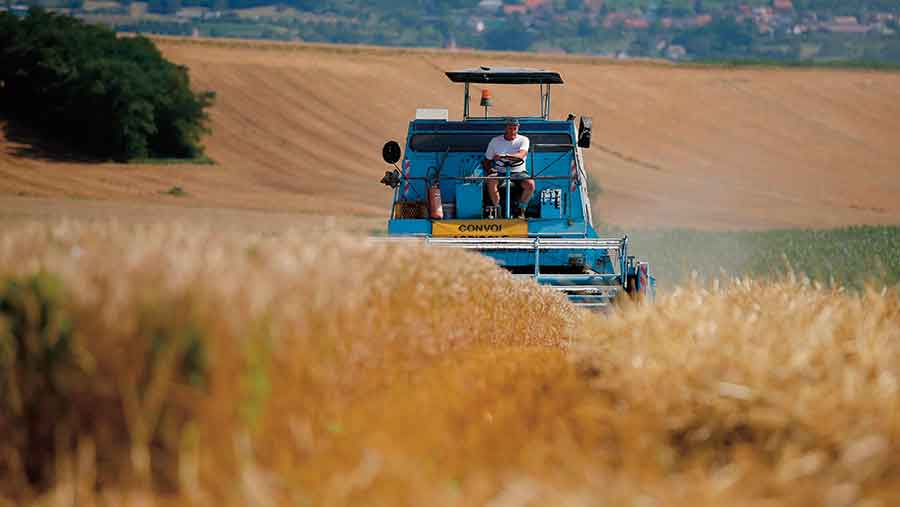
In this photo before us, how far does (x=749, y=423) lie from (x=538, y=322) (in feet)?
13.9

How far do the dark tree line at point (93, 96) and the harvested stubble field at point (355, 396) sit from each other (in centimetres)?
4239

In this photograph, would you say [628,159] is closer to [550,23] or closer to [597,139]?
[597,139]

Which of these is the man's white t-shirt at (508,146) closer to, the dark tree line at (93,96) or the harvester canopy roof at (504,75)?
the harvester canopy roof at (504,75)

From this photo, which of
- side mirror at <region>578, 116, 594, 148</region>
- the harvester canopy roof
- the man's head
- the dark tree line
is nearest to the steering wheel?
the man's head

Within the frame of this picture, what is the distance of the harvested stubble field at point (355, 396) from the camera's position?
3.97 m

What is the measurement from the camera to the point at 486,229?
1445cm

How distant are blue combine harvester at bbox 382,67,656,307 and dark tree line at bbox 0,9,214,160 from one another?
3232cm

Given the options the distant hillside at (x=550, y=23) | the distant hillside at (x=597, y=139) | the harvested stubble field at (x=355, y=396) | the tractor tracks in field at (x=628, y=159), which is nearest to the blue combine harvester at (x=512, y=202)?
the harvested stubble field at (x=355, y=396)

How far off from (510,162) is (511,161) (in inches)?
0.7

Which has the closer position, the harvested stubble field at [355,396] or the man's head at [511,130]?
the harvested stubble field at [355,396]

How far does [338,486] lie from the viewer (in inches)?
152

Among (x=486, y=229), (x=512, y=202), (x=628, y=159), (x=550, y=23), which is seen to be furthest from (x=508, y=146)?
(x=550, y=23)

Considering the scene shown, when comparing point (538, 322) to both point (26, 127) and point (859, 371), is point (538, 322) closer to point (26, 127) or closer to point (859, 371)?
point (859, 371)

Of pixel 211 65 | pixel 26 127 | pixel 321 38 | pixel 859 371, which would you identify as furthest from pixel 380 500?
pixel 321 38
